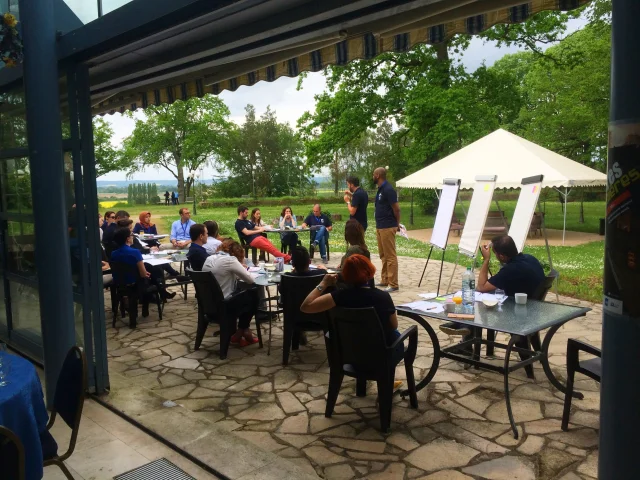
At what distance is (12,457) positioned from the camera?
89.6 inches

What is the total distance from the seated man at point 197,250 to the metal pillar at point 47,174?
6.99 feet

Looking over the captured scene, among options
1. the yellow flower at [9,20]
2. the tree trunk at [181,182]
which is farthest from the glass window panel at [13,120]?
the tree trunk at [181,182]

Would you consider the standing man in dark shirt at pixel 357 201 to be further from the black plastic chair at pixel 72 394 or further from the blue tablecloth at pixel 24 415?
the blue tablecloth at pixel 24 415

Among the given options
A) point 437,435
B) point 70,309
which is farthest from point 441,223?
point 70,309

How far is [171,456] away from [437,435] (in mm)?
1910

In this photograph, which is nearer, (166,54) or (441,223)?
(166,54)

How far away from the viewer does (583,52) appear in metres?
20.3

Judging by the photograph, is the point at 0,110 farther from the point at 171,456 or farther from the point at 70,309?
the point at 171,456

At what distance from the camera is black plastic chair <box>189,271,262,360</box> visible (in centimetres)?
548

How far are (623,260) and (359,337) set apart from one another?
2.49 meters

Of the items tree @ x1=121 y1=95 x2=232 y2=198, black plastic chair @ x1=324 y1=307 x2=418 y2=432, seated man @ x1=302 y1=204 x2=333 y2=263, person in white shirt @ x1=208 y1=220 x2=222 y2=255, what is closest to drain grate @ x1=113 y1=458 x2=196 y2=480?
black plastic chair @ x1=324 y1=307 x2=418 y2=432

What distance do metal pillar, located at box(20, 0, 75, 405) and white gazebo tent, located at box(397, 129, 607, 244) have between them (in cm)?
653

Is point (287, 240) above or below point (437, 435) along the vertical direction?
above

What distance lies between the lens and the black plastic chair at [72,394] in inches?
110
